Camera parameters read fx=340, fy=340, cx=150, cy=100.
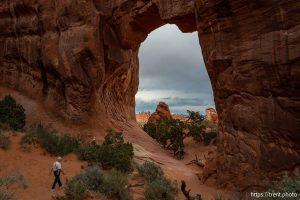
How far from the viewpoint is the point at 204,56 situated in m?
14.5

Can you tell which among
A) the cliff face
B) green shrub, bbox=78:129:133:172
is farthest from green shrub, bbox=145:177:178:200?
green shrub, bbox=78:129:133:172

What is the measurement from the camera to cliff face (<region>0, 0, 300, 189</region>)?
1129cm

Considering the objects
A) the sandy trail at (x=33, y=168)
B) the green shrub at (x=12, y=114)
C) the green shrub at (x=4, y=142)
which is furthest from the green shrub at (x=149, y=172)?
the green shrub at (x=12, y=114)

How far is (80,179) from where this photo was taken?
12.1m

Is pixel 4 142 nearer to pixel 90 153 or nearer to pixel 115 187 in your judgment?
pixel 90 153

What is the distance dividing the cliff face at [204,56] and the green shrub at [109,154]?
375 cm

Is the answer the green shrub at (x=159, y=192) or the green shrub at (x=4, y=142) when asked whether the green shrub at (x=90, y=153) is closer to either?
the green shrub at (x=4, y=142)

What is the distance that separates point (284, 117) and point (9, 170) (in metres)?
11.0

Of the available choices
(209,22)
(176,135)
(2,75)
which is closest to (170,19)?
(209,22)

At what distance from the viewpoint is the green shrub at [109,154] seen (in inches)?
612

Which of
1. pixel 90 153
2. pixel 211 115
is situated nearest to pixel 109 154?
pixel 90 153

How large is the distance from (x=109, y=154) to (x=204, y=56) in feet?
20.3

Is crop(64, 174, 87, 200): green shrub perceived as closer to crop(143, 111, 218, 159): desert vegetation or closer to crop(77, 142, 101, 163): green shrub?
crop(77, 142, 101, 163): green shrub

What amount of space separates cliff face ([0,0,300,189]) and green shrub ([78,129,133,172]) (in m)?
3.75
